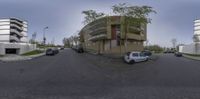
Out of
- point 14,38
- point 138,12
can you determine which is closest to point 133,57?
point 138,12

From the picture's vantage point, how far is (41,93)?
1383 centimetres

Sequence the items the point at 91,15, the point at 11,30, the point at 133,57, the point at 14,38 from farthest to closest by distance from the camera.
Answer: the point at 11,30 < the point at 14,38 < the point at 91,15 < the point at 133,57

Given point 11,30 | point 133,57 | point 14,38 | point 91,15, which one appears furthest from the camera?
point 11,30


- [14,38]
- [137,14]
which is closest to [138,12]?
[137,14]

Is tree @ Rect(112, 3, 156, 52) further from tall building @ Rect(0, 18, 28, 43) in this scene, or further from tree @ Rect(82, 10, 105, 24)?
tall building @ Rect(0, 18, 28, 43)

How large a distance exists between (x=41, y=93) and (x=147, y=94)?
4.73 meters

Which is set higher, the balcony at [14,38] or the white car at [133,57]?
the balcony at [14,38]

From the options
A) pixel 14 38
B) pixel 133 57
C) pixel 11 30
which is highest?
pixel 11 30

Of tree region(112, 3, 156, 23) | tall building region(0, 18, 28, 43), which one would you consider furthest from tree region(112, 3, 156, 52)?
tall building region(0, 18, 28, 43)

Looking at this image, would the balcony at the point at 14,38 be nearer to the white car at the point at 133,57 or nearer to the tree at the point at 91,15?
the tree at the point at 91,15

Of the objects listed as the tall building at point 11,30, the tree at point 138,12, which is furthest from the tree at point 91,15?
the tall building at point 11,30

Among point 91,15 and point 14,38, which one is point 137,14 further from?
point 14,38

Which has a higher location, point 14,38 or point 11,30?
point 11,30

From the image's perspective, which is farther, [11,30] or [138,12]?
[11,30]
